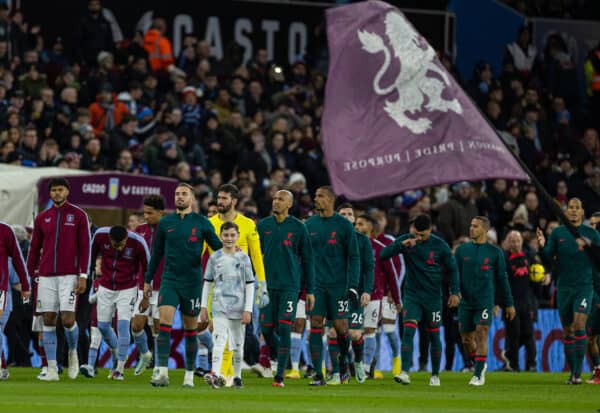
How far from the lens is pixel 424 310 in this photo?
20.6 metres

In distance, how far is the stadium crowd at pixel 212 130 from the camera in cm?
2752

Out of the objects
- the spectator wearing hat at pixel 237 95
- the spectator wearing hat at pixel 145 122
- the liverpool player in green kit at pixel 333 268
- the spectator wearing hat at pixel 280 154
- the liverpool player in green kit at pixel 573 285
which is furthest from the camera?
the spectator wearing hat at pixel 237 95

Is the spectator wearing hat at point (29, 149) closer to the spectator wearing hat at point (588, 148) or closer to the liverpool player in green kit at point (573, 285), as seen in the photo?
the liverpool player in green kit at point (573, 285)

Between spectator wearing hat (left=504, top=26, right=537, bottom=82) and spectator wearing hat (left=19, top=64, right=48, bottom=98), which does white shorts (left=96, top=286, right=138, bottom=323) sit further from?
spectator wearing hat (left=504, top=26, right=537, bottom=82)

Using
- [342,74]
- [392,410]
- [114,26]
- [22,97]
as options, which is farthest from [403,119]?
[114,26]

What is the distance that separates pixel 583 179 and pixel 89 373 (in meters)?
17.3

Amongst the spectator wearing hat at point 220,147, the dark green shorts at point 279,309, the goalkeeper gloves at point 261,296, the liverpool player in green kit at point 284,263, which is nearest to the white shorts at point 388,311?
the liverpool player in green kit at point 284,263

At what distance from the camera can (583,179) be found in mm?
34750

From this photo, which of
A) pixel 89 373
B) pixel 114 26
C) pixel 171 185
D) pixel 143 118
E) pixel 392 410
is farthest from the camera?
pixel 114 26

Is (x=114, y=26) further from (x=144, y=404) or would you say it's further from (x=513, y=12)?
(x=144, y=404)

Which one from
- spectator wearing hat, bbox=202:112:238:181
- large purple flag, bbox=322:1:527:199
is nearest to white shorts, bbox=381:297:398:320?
large purple flag, bbox=322:1:527:199

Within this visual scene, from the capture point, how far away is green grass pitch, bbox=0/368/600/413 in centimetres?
1488

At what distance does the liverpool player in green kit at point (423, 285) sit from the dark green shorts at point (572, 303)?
1.70 m

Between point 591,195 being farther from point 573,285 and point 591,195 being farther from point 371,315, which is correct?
point 573,285
